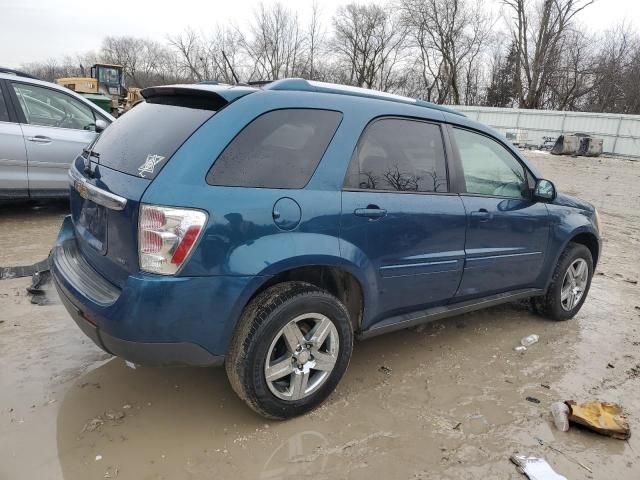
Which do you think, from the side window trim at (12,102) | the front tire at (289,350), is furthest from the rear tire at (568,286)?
the side window trim at (12,102)

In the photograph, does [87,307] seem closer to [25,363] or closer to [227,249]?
[227,249]

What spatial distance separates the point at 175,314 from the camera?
2.24 m

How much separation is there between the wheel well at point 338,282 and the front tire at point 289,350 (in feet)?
0.37

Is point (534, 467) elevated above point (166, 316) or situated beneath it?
situated beneath

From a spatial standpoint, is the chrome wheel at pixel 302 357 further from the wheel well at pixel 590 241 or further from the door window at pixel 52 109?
the door window at pixel 52 109

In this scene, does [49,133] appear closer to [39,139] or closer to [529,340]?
[39,139]

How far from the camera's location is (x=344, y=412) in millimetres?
2863

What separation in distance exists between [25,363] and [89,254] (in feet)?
3.36

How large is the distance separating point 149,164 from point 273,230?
0.67 meters

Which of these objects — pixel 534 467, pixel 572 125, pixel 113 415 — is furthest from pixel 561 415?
pixel 572 125

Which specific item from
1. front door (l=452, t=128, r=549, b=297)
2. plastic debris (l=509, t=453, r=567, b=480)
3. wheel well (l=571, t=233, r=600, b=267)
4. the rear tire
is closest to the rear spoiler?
front door (l=452, t=128, r=549, b=297)

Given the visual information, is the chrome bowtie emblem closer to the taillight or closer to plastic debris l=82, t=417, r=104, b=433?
the taillight

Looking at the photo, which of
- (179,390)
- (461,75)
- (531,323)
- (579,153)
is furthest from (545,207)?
(461,75)

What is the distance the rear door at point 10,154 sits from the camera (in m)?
5.76
